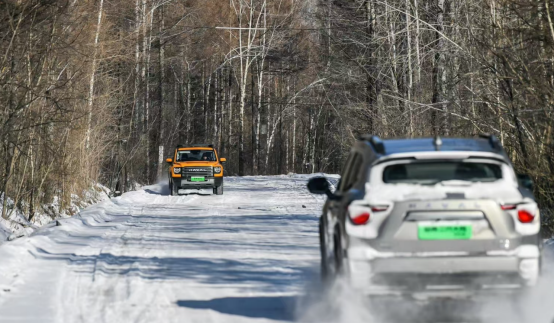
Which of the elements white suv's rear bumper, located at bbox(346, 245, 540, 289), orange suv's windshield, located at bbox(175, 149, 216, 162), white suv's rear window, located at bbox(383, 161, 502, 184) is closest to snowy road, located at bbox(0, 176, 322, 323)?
white suv's rear bumper, located at bbox(346, 245, 540, 289)

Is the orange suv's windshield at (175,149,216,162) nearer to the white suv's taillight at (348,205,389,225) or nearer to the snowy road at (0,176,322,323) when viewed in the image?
the snowy road at (0,176,322,323)

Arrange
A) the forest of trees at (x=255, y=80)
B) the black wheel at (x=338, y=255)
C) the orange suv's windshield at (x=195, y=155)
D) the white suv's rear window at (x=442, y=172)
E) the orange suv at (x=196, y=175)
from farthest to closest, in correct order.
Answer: the orange suv's windshield at (x=195, y=155), the orange suv at (x=196, y=175), the forest of trees at (x=255, y=80), the white suv's rear window at (x=442, y=172), the black wheel at (x=338, y=255)

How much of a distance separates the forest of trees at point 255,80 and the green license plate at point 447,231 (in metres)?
7.56

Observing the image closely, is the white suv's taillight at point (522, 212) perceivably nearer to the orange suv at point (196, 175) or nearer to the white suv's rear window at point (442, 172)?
the white suv's rear window at point (442, 172)

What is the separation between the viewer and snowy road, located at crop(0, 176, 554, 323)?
29.8 feet

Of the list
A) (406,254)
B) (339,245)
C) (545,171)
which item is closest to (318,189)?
(339,245)

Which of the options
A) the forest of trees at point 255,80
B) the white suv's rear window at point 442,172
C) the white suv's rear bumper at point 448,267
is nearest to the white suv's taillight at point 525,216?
the white suv's rear bumper at point 448,267

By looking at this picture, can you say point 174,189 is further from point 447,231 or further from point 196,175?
point 447,231

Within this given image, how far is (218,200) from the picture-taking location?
29500 mm

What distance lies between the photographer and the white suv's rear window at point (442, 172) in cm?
847

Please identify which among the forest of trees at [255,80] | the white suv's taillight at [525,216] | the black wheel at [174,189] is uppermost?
the forest of trees at [255,80]

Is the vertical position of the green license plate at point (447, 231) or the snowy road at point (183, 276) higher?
the green license plate at point (447, 231)

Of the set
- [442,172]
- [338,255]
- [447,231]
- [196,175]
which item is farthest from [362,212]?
[196,175]

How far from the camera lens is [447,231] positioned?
25.9 ft
